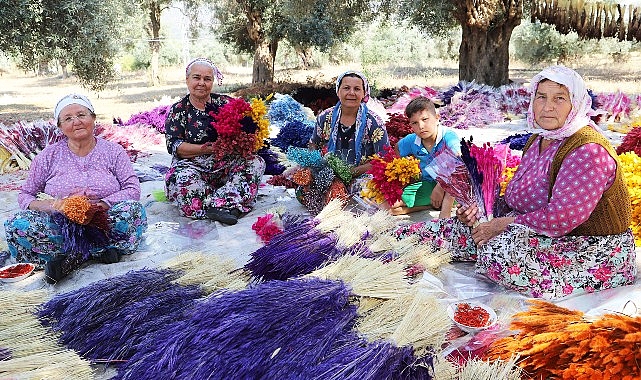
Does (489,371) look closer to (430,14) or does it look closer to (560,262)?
(560,262)

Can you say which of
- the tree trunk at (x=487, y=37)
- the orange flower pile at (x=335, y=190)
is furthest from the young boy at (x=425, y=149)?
the tree trunk at (x=487, y=37)

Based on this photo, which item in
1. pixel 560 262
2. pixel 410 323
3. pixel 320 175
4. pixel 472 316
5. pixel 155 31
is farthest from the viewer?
pixel 155 31

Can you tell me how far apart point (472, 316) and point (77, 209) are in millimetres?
2345

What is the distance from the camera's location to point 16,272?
3.21 m

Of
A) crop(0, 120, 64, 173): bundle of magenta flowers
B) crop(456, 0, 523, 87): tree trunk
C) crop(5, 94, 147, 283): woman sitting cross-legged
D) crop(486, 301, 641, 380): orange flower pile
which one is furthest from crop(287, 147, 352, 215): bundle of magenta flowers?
crop(456, 0, 523, 87): tree trunk

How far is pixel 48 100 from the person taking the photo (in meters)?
16.3

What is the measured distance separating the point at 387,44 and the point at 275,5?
68.9 feet

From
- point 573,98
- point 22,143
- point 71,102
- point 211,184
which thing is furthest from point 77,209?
point 22,143

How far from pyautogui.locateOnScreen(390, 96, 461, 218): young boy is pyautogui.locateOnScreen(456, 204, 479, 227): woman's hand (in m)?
0.87

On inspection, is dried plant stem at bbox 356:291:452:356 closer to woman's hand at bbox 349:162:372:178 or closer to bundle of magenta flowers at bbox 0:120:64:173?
woman's hand at bbox 349:162:372:178

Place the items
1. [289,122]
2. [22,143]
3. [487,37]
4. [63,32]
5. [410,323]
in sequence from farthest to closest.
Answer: [487,37] < [63,32] < [289,122] < [22,143] < [410,323]

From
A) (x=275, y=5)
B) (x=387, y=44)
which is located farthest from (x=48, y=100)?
(x=387, y=44)

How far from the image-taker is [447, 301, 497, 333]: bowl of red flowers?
7.55 ft

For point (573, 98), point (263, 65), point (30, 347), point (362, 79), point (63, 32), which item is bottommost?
point (30, 347)
